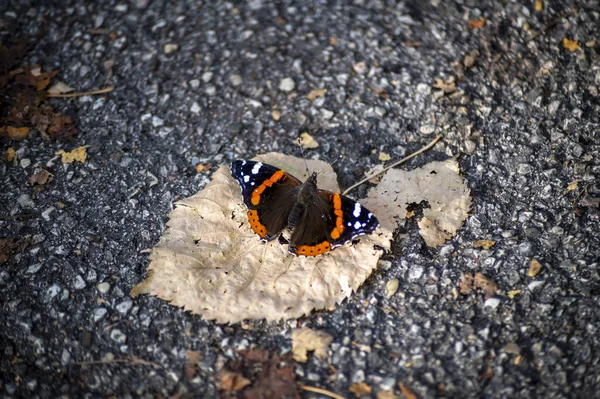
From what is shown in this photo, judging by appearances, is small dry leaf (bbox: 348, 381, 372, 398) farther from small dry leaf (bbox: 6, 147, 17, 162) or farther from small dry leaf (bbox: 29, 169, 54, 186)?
small dry leaf (bbox: 6, 147, 17, 162)

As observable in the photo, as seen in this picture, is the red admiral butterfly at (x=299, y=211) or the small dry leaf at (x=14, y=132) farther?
the small dry leaf at (x=14, y=132)

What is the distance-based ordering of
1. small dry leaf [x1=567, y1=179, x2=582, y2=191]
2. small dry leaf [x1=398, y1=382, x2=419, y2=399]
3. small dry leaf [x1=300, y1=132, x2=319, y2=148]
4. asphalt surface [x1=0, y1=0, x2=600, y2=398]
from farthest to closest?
small dry leaf [x1=300, y1=132, x2=319, y2=148] → small dry leaf [x1=567, y1=179, x2=582, y2=191] → asphalt surface [x1=0, y1=0, x2=600, y2=398] → small dry leaf [x1=398, y1=382, x2=419, y2=399]

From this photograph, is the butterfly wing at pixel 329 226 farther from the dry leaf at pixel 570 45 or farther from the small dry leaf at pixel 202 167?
the dry leaf at pixel 570 45

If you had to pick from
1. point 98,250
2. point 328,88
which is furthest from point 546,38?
point 98,250

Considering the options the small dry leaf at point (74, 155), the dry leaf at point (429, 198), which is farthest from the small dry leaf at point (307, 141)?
the small dry leaf at point (74, 155)

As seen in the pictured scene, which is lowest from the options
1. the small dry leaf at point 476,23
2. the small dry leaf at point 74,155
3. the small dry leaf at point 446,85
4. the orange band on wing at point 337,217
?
the small dry leaf at point 74,155

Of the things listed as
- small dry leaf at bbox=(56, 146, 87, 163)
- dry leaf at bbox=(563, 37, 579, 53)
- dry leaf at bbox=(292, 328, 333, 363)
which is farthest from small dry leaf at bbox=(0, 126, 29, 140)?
dry leaf at bbox=(563, 37, 579, 53)

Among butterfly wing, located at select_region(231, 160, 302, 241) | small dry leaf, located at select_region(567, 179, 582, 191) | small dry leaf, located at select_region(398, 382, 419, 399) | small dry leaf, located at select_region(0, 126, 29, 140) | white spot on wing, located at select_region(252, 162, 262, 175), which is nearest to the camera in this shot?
small dry leaf, located at select_region(398, 382, 419, 399)

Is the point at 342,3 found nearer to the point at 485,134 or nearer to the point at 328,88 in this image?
the point at 328,88

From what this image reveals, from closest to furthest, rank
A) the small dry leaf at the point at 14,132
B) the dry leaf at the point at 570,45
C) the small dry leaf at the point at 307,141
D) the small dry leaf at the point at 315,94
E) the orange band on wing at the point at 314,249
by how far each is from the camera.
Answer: the orange band on wing at the point at 314,249
the small dry leaf at the point at 307,141
the small dry leaf at the point at 14,132
the small dry leaf at the point at 315,94
the dry leaf at the point at 570,45
